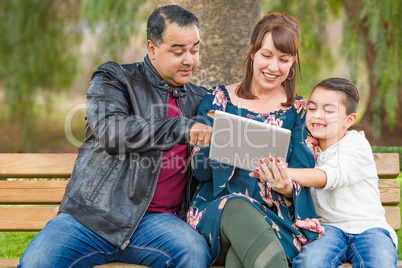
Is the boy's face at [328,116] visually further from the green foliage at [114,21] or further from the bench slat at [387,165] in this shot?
the green foliage at [114,21]

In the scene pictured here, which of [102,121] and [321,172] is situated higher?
[102,121]

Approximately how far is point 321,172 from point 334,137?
277mm

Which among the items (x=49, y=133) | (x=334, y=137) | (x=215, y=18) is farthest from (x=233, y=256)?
(x=49, y=133)

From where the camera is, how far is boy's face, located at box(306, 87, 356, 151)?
9.25 feet

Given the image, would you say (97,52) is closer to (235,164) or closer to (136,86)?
(136,86)

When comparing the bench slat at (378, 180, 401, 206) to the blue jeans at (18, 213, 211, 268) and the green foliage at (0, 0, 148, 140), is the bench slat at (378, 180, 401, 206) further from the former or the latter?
the green foliage at (0, 0, 148, 140)

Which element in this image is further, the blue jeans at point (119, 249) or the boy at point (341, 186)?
the boy at point (341, 186)

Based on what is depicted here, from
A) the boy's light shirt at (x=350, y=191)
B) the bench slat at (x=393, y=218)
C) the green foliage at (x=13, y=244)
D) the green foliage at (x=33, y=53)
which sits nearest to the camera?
the boy's light shirt at (x=350, y=191)

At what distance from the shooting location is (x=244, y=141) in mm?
2432

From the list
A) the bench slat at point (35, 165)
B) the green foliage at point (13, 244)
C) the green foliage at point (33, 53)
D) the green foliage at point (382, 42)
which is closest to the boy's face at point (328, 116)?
the bench slat at point (35, 165)

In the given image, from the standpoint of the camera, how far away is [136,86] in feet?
9.25

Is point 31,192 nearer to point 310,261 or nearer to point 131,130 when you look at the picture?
point 131,130

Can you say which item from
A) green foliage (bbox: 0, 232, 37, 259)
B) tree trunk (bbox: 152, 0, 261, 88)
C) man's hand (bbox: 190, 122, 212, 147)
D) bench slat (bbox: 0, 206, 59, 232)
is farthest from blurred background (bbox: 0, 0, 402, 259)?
man's hand (bbox: 190, 122, 212, 147)

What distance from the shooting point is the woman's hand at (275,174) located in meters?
2.51
